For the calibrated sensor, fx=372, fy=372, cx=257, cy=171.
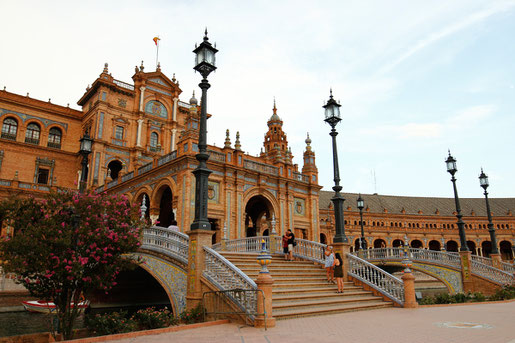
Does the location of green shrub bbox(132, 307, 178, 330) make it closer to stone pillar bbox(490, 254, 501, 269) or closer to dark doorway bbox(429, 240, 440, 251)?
stone pillar bbox(490, 254, 501, 269)

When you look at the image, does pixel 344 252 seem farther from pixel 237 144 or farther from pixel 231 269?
pixel 237 144

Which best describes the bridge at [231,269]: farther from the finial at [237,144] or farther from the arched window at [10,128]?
the arched window at [10,128]

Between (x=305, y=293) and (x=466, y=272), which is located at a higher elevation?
(x=466, y=272)

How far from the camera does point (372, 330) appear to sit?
8.36 m

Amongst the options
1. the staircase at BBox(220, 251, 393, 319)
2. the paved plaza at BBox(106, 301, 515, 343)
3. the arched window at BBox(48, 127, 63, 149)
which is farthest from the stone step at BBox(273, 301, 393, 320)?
the arched window at BBox(48, 127, 63, 149)

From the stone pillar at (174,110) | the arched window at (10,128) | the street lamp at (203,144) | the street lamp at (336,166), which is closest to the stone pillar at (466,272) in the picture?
the street lamp at (336,166)

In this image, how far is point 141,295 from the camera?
883 inches

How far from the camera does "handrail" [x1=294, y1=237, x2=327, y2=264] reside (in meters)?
17.2

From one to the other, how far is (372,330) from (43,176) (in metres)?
38.0

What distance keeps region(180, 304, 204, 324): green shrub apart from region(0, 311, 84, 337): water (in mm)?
7734

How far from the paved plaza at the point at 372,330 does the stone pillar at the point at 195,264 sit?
2.32m

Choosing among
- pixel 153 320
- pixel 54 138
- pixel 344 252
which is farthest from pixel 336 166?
pixel 54 138

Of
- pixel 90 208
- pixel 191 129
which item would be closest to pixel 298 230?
pixel 191 129

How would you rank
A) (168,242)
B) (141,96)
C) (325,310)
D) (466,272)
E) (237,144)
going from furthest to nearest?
(141,96) → (237,144) → (466,272) → (168,242) → (325,310)
